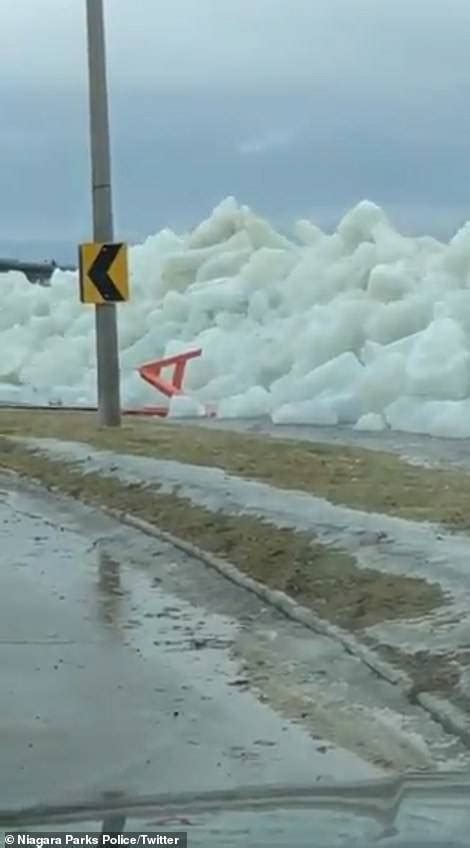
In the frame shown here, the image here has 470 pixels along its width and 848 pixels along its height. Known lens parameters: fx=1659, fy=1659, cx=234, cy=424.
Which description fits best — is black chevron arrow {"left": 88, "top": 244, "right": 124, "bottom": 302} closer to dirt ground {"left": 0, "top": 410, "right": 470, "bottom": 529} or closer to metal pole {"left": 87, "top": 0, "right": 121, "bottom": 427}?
metal pole {"left": 87, "top": 0, "right": 121, "bottom": 427}

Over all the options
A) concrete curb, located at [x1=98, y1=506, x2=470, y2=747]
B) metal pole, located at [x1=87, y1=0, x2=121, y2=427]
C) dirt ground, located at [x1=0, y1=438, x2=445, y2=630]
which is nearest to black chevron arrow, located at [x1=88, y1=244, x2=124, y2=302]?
metal pole, located at [x1=87, y1=0, x2=121, y2=427]

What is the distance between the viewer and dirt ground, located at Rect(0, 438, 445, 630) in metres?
9.62

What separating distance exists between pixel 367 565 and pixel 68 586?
1.95 meters

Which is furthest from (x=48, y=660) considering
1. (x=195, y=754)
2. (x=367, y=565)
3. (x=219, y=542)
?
(x=219, y=542)

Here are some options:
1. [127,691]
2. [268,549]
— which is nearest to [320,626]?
[127,691]

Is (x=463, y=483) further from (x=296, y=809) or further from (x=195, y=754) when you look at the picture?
(x=296, y=809)

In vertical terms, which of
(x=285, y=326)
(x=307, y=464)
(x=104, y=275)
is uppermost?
(x=104, y=275)

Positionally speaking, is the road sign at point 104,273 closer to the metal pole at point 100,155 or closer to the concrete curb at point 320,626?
the metal pole at point 100,155

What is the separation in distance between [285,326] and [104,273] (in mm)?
11230

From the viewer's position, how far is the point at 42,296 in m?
41.1

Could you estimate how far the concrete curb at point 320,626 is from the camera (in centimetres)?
751

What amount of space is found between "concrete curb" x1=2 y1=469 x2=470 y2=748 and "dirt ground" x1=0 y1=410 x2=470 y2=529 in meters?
1.48

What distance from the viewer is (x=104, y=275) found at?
19641 millimetres

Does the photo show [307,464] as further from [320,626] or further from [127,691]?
[127,691]
